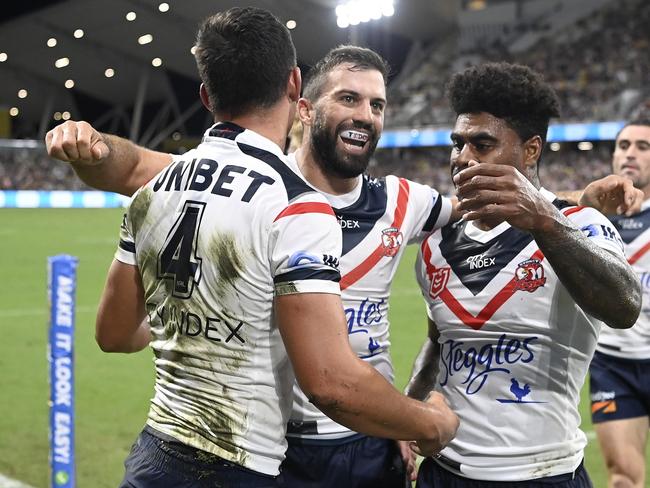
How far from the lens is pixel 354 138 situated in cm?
345

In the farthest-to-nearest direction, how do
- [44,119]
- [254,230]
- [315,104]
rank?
1. [44,119]
2. [315,104]
3. [254,230]

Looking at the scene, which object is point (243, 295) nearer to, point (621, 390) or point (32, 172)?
point (621, 390)

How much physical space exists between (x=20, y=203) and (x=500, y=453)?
127 feet

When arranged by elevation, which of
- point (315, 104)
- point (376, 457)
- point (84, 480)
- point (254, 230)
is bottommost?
point (84, 480)

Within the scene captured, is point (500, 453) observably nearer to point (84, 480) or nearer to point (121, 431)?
point (84, 480)

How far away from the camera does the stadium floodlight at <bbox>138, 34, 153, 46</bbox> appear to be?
44094 mm

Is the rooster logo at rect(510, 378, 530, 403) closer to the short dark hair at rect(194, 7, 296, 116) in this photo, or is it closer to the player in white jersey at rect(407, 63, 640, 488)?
the player in white jersey at rect(407, 63, 640, 488)

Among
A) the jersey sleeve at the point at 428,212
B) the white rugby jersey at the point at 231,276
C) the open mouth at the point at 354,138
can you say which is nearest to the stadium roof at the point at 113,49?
the open mouth at the point at 354,138

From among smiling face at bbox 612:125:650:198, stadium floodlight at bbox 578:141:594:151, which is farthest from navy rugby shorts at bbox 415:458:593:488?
stadium floodlight at bbox 578:141:594:151

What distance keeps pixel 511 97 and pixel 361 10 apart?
23.3m

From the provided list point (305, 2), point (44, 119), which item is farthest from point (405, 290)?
point (44, 119)

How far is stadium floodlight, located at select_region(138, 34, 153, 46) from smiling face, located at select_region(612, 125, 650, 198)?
41.2m

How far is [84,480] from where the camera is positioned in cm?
542

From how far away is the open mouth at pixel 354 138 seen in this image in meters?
3.44
